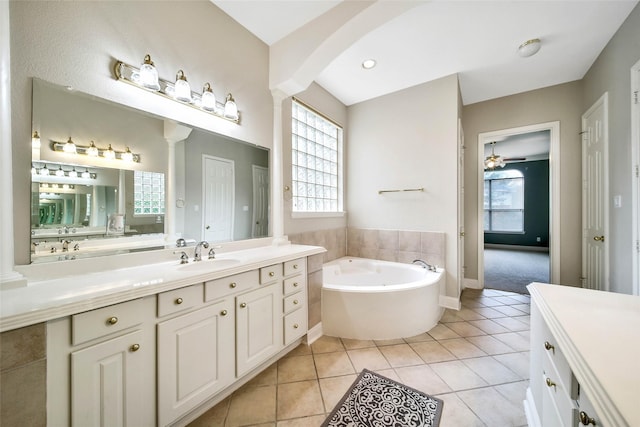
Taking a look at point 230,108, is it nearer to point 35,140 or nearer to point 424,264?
point 35,140

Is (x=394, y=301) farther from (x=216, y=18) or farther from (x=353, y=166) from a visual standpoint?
(x=216, y=18)

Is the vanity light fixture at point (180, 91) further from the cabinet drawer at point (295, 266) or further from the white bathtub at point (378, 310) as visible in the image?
the white bathtub at point (378, 310)

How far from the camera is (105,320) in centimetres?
91

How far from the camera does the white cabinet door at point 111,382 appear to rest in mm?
862

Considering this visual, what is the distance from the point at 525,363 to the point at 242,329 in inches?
85.7

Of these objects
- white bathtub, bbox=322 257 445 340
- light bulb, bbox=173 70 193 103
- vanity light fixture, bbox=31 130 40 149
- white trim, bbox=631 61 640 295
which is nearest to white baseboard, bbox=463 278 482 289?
white bathtub, bbox=322 257 445 340

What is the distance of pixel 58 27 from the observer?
1116 mm

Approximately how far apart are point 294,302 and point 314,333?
0.48 meters

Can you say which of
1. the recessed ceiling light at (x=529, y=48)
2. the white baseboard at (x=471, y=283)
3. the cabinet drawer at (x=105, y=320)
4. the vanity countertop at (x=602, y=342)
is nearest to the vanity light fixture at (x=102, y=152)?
the cabinet drawer at (x=105, y=320)

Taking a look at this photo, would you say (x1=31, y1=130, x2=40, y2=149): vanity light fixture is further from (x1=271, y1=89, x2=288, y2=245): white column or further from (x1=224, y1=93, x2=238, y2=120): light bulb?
(x1=271, y1=89, x2=288, y2=245): white column

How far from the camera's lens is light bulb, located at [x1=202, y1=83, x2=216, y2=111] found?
1670 millimetres

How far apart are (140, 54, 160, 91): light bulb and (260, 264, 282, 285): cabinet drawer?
1.35 metres

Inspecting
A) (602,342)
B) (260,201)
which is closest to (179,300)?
(260,201)

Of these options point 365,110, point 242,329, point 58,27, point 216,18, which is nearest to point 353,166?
point 365,110
